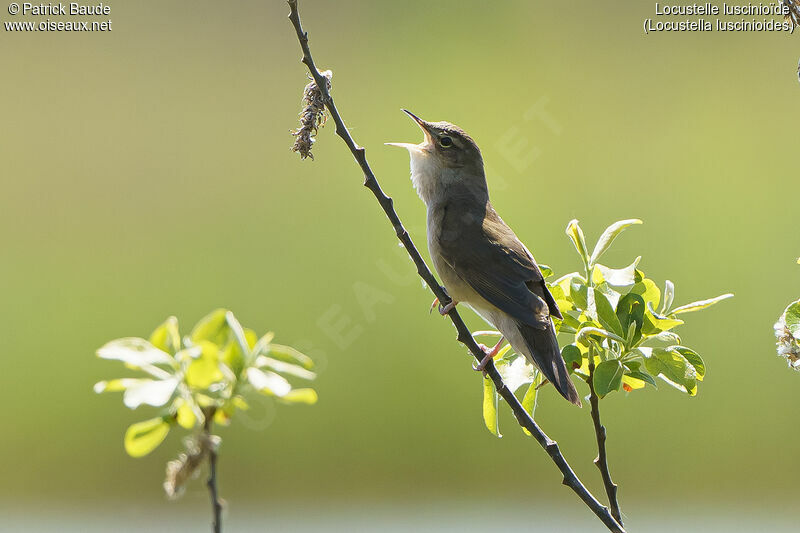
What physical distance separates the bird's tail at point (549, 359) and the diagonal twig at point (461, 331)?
0.16 meters

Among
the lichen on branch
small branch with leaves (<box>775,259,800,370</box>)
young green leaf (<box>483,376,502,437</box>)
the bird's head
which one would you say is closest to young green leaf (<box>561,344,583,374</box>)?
young green leaf (<box>483,376,502,437</box>)

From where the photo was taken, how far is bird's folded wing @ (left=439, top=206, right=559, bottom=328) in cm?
161

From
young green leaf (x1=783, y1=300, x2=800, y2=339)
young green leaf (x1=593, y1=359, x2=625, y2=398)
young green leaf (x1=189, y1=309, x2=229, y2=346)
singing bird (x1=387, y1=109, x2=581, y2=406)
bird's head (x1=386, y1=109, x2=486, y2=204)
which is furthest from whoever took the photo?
bird's head (x1=386, y1=109, x2=486, y2=204)

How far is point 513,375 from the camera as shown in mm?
1131

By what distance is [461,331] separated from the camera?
3.78ft

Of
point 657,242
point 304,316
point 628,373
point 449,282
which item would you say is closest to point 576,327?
point 628,373

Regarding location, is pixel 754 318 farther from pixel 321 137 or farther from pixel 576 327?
pixel 576 327

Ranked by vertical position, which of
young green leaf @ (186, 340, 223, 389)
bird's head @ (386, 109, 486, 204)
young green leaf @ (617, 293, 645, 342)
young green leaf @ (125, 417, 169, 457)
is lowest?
young green leaf @ (125, 417, 169, 457)

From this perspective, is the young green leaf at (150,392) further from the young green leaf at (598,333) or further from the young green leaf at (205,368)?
the young green leaf at (598,333)

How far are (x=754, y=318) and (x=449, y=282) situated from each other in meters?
2.29

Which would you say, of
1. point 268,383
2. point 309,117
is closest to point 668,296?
point 309,117

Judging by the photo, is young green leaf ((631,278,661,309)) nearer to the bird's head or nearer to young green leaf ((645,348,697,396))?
young green leaf ((645,348,697,396))

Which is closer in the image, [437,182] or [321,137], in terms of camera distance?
[437,182]

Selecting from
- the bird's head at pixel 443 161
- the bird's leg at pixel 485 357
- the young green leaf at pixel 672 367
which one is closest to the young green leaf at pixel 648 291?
the young green leaf at pixel 672 367
